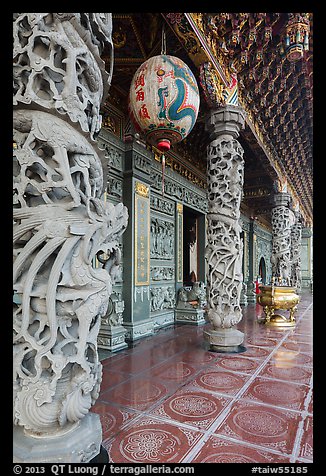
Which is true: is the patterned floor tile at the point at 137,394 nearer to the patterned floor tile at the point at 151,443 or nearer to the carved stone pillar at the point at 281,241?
the patterned floor tile at the point at 151,443

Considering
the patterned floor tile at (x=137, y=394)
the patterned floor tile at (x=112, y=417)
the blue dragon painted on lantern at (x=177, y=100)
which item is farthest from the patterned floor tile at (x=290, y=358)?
the blue dragon painted on lantern at (x=177, y=100)

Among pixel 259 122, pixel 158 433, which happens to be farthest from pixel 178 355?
pixel 259 122

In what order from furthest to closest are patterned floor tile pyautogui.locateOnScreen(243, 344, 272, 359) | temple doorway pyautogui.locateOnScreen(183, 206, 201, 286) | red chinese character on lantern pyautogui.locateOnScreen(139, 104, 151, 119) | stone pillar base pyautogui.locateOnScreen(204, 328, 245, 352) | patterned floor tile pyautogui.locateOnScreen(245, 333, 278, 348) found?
temple doorway pyautogui.locateOnScreen(183, 206, 201, 286), patterned floor tile pyautogui.locateOnScreen(245, 333, 278, 348), stone pillar base pyautogui.locateOnScreen(204, 328, 245, 352), patterned floor tile pyautogui.locateOnScreen(243, 344, 272, 359), red chinese character on lantern pyautogui.locateOnScreen(139, 104, 151, 119)

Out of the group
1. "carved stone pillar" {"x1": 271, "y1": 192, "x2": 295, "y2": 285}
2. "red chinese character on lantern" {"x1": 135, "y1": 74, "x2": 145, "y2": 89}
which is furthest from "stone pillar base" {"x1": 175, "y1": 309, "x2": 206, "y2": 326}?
"red chinese character on lantern" {"x1": 135, "y1": 74, "x2": 145, "y2": 89}

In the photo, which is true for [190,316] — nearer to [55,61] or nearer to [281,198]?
[281,198]

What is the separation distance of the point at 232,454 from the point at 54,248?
1431mm

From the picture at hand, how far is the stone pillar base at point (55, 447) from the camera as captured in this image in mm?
1190

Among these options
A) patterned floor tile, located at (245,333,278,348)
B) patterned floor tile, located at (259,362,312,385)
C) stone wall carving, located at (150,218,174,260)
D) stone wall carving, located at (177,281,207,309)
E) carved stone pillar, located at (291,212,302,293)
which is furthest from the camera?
carved stone pillar, located at (291,212,302,293)

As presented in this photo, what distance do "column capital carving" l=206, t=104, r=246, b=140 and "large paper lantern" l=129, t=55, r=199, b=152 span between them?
4.77ft

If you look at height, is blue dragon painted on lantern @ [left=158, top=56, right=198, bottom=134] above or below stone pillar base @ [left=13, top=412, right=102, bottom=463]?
above

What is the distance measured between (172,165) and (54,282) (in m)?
4.79

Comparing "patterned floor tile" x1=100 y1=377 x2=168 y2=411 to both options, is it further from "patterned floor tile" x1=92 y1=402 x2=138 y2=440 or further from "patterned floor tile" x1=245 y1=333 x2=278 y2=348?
"patterned floor tile" x1=245 y1=333 x2=278 y2=348

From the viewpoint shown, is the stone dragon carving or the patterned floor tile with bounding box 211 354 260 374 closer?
the patterned floor tile with bounding box 211 354 260 374

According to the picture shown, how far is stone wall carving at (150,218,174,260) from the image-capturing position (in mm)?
5145
